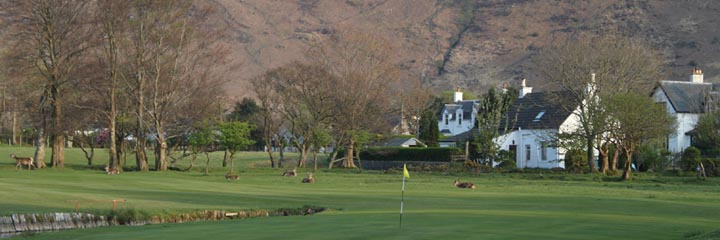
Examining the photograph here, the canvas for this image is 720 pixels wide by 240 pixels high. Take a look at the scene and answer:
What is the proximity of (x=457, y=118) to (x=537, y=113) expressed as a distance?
28775mm

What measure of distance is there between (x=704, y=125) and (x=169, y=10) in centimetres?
3962

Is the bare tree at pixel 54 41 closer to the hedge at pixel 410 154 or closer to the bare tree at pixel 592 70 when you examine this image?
the hedge at pixel 410 154

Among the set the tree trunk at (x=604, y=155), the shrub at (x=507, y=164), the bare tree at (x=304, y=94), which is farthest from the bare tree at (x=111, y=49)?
the tree trunk at (x=604, y=155)

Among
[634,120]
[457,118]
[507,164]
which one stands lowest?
[507,164]

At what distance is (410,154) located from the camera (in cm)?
8631

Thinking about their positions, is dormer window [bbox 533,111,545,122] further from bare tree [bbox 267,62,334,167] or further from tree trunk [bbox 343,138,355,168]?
bare tree [bbox 267,62,334,167]

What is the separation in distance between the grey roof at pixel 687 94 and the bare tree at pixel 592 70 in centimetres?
540

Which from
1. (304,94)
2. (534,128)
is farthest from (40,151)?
(534,128)

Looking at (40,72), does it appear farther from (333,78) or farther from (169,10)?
(333,78)

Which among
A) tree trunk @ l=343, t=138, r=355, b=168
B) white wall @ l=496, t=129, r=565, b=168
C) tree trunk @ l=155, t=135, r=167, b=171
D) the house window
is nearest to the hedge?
tree trunk @ l=343, t=138, r=355, b=168

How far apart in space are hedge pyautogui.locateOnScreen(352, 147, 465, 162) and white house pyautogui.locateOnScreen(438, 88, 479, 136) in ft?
65.7

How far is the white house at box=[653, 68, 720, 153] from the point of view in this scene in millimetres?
77500

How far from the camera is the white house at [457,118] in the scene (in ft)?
364

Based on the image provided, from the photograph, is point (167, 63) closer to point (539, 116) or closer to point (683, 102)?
point (539, 116)
